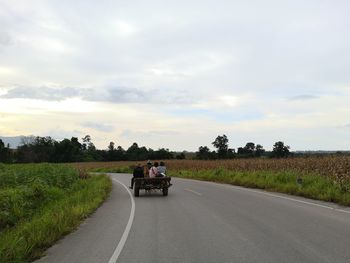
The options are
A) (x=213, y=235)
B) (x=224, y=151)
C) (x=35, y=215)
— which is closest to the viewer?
(x=213, y=235)

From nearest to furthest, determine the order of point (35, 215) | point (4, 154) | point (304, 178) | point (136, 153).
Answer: point (35, 215) < point (304, 178) < point (4, 154) < point (136, 153)

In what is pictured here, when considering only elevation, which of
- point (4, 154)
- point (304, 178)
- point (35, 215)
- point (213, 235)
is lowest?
point (35, 215)

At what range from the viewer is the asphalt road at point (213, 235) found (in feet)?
28.4

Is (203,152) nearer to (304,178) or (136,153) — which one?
(136,153)

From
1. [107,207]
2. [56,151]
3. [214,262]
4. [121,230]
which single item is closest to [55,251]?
[121,230]

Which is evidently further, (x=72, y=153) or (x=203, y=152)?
(x=72, y=153)

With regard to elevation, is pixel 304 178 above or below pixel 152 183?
above

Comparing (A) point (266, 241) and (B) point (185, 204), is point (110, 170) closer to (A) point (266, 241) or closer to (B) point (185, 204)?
(B) point (185, 204)

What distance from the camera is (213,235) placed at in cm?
1088

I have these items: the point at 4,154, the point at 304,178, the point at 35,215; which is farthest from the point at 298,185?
the point at 4,154

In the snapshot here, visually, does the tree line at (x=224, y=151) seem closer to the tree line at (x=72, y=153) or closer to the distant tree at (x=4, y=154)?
the tree line at (x=72, y=153)

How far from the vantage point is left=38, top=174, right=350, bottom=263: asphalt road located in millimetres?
8648

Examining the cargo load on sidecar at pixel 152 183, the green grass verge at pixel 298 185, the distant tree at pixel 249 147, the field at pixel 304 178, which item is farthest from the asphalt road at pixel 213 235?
the distant tree at pixel 249 147

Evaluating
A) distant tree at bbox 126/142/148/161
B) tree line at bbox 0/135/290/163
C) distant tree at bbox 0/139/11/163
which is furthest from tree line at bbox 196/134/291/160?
distant tree at bbox 0/139/11/163
